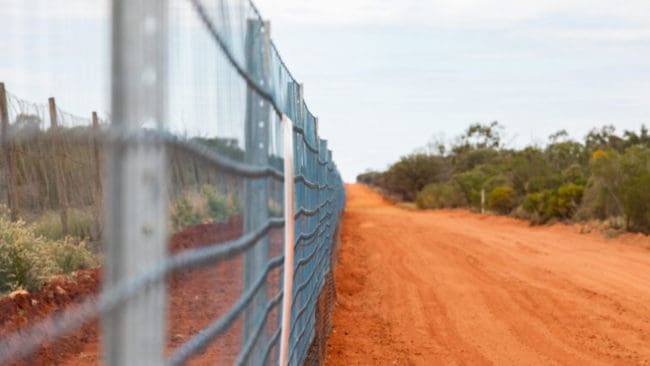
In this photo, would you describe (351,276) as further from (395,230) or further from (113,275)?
(113,275)

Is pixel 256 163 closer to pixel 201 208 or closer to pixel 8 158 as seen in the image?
pixel 201 208

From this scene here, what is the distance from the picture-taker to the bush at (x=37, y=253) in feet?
6.54

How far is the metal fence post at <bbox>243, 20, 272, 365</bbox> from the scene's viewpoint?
412cm

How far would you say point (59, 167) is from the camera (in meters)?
1.97

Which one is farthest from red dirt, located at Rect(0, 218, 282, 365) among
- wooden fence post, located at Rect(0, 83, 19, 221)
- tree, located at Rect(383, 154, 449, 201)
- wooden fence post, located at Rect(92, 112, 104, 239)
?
tree, located at Rect(383, 154, 449, 201)

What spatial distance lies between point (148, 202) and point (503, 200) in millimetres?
43005

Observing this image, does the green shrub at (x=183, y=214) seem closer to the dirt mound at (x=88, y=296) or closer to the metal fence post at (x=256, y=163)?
the dirt mound at (x=88, y=296)

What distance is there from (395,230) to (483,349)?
21664mm

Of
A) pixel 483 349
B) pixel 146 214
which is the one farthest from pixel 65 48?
pixel 483 349

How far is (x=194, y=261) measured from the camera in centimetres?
270

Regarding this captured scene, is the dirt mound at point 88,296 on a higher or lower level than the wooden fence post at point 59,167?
lower

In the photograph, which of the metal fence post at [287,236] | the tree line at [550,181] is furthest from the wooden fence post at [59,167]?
the tree line at [550,181]

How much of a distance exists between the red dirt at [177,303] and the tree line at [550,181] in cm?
2494

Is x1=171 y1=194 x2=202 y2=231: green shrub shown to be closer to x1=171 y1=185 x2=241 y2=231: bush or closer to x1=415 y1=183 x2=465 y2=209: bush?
x1=171 y1=185 x2=241 y2=231: bush
